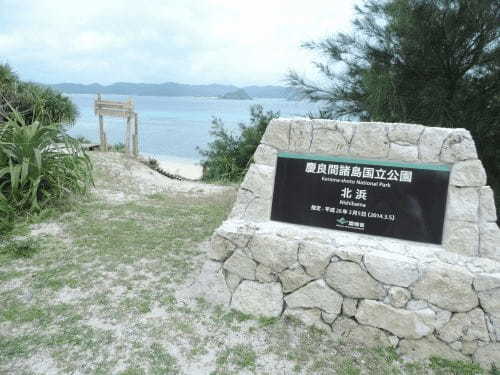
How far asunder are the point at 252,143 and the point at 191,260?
613 cm

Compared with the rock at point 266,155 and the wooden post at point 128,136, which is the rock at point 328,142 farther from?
the wooden post at point 128,136

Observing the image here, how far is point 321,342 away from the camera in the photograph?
2.77 meters

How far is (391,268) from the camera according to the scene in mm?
2689

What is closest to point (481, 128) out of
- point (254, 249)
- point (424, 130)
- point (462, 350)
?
point (424, 130)

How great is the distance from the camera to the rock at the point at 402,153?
2832 mm

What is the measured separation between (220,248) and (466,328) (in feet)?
5.56

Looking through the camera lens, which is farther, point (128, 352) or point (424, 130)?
point (424, 130)

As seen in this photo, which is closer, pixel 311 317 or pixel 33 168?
pixel 311 317

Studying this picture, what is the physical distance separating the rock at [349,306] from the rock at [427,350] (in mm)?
362

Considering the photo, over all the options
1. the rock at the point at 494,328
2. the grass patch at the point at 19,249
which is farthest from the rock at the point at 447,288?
the grass patch at the point at 19,249

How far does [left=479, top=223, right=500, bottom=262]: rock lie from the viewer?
268 centimetres

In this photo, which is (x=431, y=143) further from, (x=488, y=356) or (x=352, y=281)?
(x=488, y=356)

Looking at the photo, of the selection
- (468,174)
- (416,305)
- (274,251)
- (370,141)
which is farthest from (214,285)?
(468,174)

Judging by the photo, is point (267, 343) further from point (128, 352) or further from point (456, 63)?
point (456, 63)
